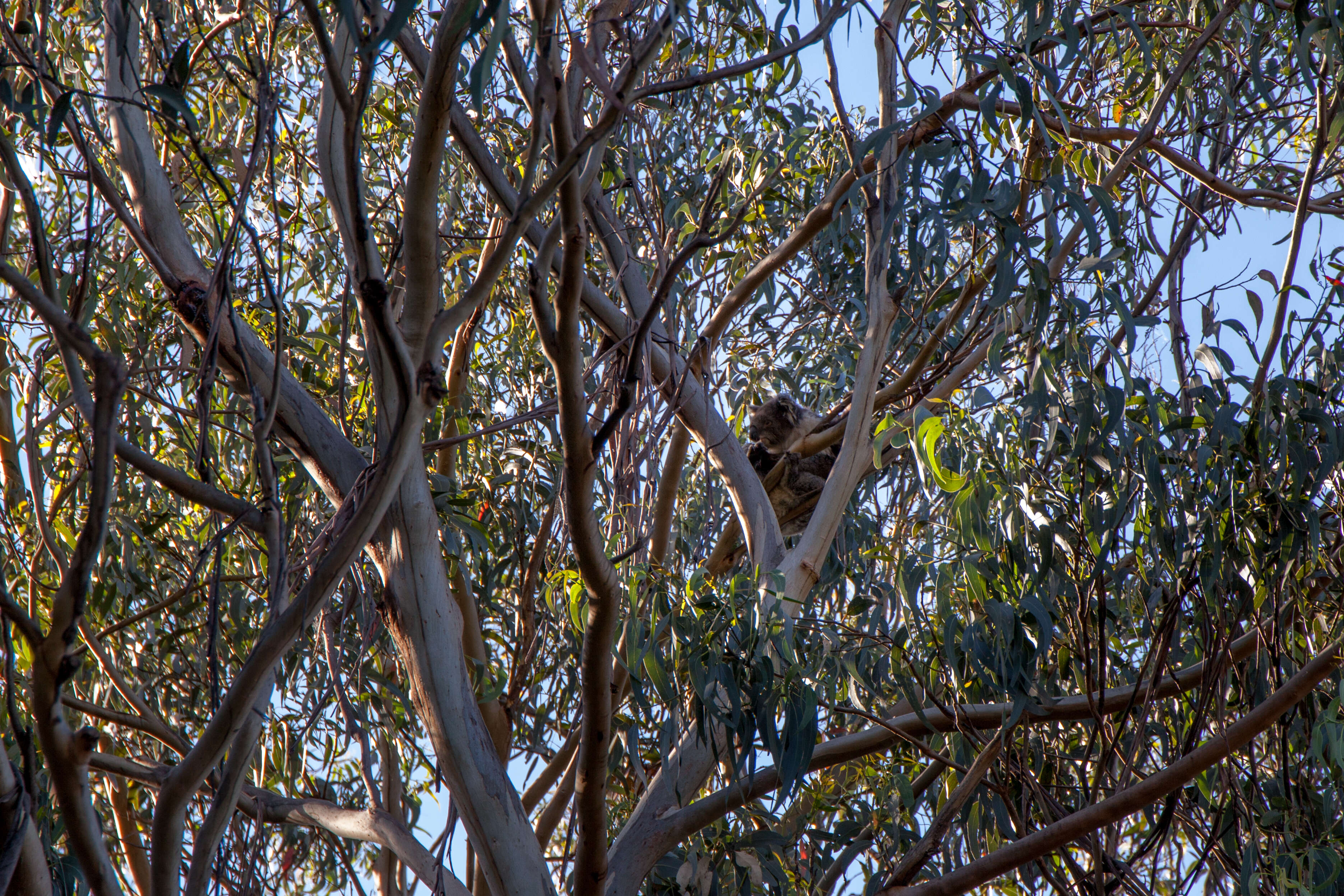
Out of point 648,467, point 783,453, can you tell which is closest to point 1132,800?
point 648,467

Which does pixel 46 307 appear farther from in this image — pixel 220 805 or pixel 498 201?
pixel 498 201

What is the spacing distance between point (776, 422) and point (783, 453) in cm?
74

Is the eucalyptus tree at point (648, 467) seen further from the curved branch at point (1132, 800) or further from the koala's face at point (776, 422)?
the koala's face at point (776, 422)

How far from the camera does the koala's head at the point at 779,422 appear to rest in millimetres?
4836

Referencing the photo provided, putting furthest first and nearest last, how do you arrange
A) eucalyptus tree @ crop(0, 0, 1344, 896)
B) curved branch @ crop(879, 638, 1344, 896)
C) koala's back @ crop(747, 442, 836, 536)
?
koala's back @ crop(747, 442, 836, 536), curved branch @ crop(879, 638, 1344, 896), eucalyptus tree @ crop(0, 0, 1344, 896)

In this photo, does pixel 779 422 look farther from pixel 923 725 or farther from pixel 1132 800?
pixel 1132 800

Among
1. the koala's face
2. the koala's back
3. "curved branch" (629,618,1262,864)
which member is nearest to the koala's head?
the koala's face

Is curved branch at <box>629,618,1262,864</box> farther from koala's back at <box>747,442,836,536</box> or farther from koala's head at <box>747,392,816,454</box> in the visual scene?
koala's head at <box>747,392,816,454</box>

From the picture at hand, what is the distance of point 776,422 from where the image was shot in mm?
A: 4977

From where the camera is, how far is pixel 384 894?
4109 millimetres

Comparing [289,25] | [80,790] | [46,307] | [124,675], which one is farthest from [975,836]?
[289,25]

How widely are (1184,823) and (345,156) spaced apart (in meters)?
2.71

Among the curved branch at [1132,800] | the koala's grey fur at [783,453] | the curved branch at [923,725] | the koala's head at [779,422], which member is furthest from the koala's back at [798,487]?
the curved branch at [1132,800]

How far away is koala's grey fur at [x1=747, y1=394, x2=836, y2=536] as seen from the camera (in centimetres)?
443
